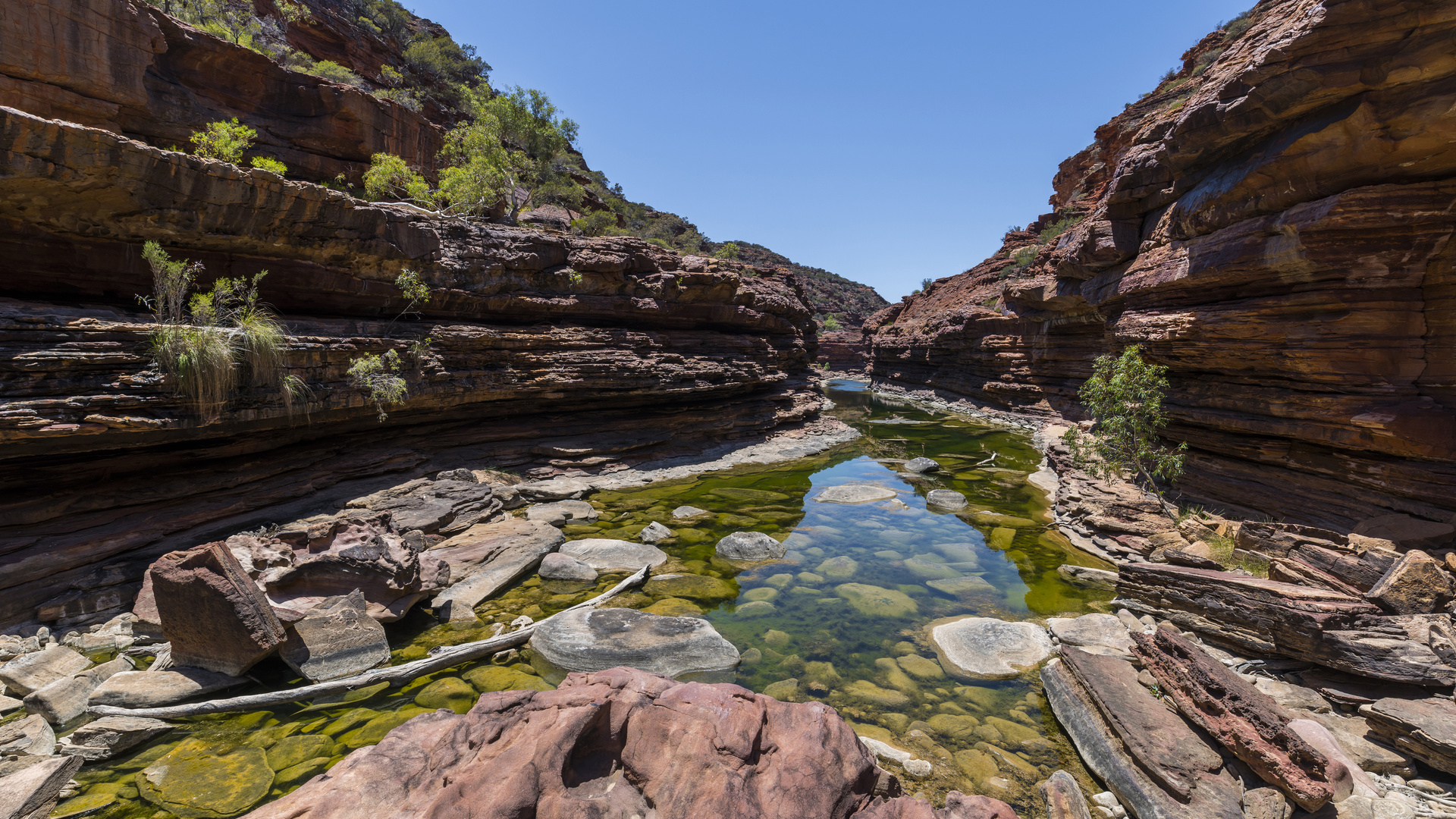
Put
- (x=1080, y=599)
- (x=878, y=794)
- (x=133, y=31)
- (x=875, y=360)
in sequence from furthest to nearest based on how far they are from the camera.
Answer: (x=875, y=360), (x=133, y=31), (x=1080, y=599), (x=878, y=794)

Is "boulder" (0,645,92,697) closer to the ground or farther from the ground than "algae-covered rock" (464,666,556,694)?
farther from the ground

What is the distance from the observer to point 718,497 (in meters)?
15.1

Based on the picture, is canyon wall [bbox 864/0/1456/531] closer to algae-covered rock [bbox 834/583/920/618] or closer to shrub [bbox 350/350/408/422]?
algae-covered rock [bbox 834/583/920/618]

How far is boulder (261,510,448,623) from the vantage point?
6.95 metres

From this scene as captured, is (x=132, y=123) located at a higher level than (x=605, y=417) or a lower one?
higher

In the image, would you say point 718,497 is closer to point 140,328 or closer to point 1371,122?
A: point 140,328

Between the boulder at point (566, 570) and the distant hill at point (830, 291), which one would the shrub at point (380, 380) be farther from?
the distant hill at point (830, 291)

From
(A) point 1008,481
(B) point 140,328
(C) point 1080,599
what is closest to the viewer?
(B) point 140,328

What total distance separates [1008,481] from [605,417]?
1430cm

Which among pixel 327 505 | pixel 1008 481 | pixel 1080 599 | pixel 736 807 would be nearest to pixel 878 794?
pixel 736 807

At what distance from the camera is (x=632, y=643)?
689 cm

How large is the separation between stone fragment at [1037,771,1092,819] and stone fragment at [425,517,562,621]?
7.73m

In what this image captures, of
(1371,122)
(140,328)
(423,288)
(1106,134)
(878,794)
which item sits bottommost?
(878,794)

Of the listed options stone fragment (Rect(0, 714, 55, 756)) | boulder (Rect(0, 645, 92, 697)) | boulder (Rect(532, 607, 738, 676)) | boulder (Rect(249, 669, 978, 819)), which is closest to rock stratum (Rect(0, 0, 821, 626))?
boulder (Rect(0, 645, 92, 697))
